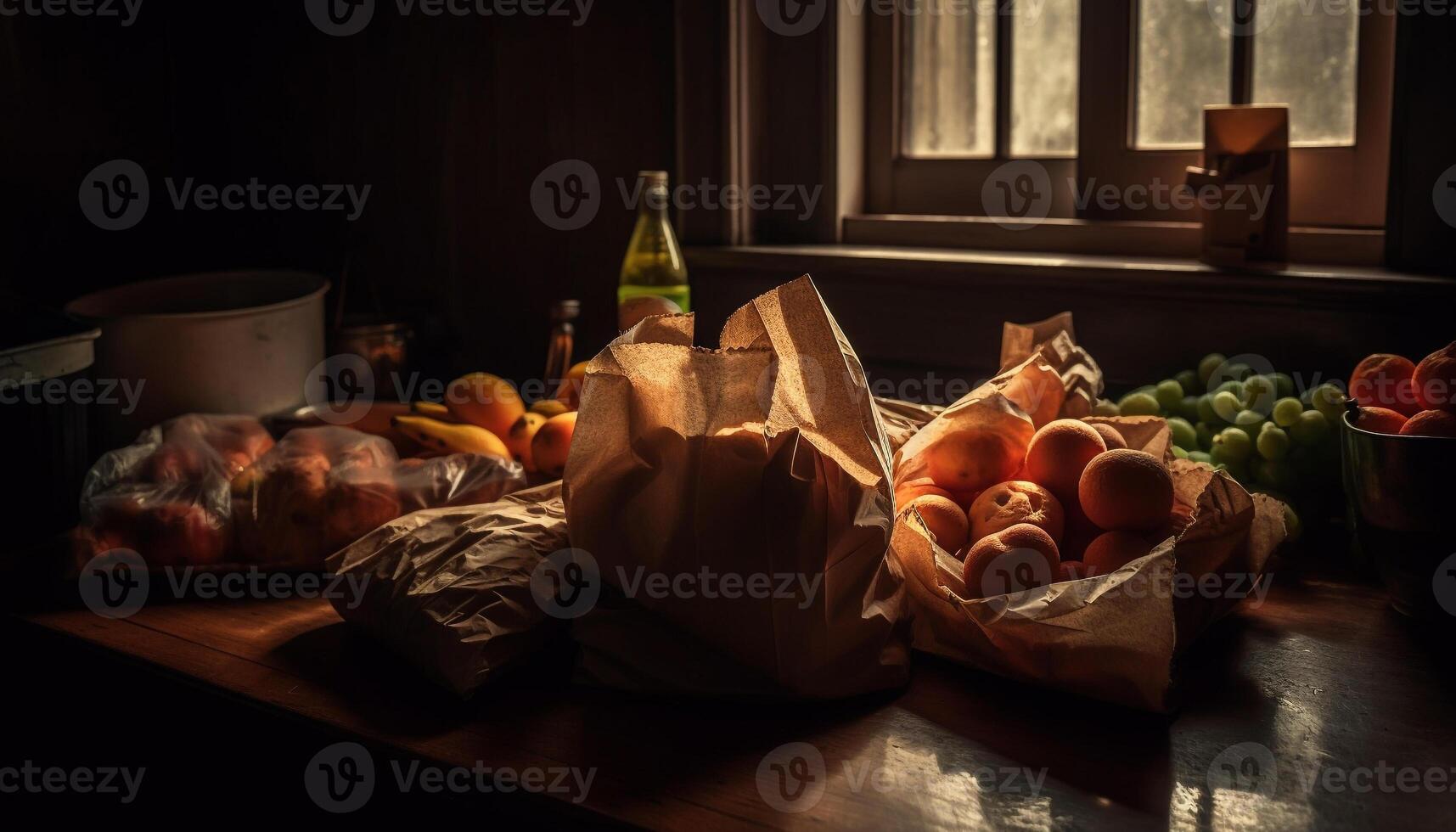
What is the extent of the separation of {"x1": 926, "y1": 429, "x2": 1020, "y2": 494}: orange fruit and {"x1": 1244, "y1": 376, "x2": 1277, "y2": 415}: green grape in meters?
0.32

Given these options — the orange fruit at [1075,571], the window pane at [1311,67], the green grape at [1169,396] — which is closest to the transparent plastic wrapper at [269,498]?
the orange fruit at [1075,571]

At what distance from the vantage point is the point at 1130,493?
0.83 m

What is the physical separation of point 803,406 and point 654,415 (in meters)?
0.10

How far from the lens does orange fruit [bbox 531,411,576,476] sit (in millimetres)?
1206

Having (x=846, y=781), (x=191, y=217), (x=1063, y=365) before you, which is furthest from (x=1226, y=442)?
(x=191, y=217)

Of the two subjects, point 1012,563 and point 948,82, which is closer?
point 1012,563

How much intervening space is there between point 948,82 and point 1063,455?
852mm

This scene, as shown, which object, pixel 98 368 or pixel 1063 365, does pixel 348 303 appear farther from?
pixel 1063 365

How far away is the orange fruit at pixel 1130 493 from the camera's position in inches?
32.6
